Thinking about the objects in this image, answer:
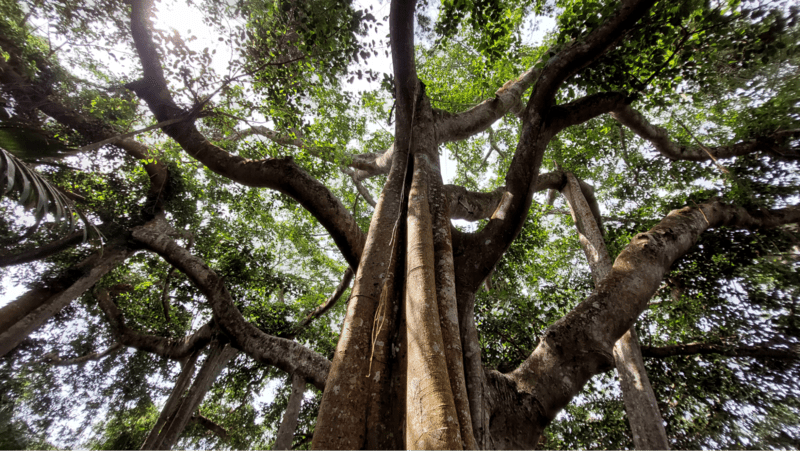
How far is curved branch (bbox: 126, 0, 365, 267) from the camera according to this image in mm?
3328

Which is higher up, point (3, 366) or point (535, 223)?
point (535, 223)

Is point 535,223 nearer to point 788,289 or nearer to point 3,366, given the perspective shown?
point 788,289

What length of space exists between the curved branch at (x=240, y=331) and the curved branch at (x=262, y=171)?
62.7 inches

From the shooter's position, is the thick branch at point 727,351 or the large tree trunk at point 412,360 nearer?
the large tree trunk at point 412,360

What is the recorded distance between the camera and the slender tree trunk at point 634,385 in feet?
9.57

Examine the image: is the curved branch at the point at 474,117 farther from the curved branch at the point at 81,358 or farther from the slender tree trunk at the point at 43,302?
the curved branch at the point at 81,358

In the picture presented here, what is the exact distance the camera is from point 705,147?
12.9 ft

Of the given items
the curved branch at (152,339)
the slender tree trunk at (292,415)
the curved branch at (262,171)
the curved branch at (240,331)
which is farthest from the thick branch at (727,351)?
the curved branch at (152,339)

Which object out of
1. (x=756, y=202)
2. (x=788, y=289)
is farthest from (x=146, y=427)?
(x=756, y=202)

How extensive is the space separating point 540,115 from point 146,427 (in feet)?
40.3

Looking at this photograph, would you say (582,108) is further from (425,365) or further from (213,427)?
(213,427)

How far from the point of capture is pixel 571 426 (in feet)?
15.1

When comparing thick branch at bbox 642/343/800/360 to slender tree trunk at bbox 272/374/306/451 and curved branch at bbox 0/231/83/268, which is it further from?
curved branch at bbox 0/231/83/268

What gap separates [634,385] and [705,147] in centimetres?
354
